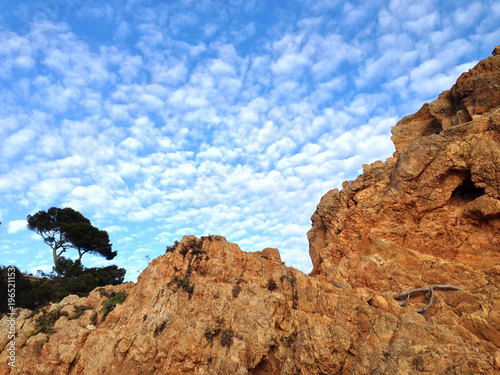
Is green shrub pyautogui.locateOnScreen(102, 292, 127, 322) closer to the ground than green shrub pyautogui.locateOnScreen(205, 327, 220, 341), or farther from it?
farther from it

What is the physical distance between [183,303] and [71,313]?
28.7ft

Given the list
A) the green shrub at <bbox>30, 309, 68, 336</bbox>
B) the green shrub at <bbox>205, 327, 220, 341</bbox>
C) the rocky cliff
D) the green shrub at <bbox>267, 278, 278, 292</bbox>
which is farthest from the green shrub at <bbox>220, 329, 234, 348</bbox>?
the green shrub at <bbox>30, 309, 68, 336</bbox>

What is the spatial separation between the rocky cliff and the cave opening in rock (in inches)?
3.3

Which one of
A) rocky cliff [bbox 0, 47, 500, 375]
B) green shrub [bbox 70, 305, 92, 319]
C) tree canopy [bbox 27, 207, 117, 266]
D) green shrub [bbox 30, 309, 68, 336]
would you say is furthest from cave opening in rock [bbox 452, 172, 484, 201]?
tree canopy [bbox 27, 207, 117, 266]

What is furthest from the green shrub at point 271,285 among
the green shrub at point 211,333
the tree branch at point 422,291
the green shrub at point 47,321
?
the green shrub at point 47,321

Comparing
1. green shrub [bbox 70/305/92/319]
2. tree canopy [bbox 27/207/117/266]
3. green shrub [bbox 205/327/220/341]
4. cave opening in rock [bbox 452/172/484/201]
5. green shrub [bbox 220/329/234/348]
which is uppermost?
tree canopy [bbox 27/207/117/266]

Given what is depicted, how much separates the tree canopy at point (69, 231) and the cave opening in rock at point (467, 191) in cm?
4515

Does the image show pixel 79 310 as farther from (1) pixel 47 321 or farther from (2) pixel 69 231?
(2) pixel 69 231

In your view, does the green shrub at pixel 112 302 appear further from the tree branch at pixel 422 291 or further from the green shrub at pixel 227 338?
the tree branch at pixel 422 291

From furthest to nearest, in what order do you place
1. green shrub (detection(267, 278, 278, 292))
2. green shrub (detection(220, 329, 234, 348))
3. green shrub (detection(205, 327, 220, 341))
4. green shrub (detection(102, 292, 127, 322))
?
1. green shrub (detection(102, 292, 127, 322))
2. green shrub (detection(267, 278, 278, 292))
3. green shrub (detection(205, 327, 220, 341))
4. green shrub (detection(220, 329, 234, 348))

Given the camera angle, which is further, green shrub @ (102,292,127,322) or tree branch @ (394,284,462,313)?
green shrub @ (102,292,127,322)

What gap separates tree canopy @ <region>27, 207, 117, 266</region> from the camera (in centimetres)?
4302

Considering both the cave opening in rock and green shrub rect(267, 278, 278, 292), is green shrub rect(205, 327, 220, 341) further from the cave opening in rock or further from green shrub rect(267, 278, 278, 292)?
the cave opening in rock

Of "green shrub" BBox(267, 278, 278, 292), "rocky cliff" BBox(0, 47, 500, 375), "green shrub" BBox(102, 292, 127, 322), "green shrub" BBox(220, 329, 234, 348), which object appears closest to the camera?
"rocky cliff" BBox(0, 47, 500, 375)
